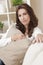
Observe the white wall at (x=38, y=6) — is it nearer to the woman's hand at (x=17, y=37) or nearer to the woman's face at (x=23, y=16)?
the woman's face at (x=23, y=16)

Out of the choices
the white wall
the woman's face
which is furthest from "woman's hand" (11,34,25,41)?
the white wall

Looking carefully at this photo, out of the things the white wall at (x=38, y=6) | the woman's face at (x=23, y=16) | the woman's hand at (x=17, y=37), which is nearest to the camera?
the woman's hand at (x=17, y=37)

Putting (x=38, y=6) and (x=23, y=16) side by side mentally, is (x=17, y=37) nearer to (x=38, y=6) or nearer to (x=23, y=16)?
(x=23, y=16)

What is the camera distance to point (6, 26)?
10.7 feet

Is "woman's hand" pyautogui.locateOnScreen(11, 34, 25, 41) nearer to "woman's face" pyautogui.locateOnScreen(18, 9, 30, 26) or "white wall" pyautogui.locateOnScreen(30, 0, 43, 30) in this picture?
"woman's face" pyautogui.locateOnScreen(18, 9, 30, 26)

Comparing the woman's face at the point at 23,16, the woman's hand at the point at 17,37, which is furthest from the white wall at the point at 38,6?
the woman's hand at the point at 17,37

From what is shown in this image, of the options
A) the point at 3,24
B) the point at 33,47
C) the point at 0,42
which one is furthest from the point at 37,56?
the point at 3,24

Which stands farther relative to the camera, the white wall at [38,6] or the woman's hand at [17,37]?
the white wall at [38,6]

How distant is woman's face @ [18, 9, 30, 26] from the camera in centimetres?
200

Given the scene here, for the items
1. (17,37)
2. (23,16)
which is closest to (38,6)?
(23,16)

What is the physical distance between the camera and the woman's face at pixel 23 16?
200 cm

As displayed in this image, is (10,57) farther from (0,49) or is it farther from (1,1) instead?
(1,1)

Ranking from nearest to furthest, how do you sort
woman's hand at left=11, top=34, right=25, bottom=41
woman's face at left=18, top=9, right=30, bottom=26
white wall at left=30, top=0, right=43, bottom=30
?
woman's hand at left=11, top=34, right=25, bottom=41 < woman's face at left=18, top=9, right=30, bottom=26 < white wall at left=30, top=0, right=43, bottom=30

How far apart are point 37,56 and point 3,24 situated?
83.2 inches
